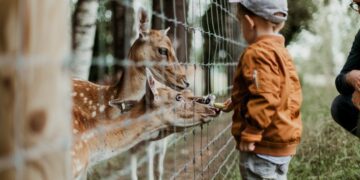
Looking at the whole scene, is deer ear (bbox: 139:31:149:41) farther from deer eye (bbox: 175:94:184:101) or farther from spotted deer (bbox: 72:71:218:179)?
deer eye (bbox: 175:94:184:101)

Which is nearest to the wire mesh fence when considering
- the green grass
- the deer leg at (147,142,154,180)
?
the deer leg at (147,142,154,180)

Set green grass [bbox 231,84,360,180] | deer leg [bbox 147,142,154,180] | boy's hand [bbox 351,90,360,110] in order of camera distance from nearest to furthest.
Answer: boy's hand [bbox 351,90,360,110], deer leg [bbox 147,142,154,180], green grass [bbox 231,84,360,180]

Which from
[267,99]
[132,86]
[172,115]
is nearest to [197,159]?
[172,115]

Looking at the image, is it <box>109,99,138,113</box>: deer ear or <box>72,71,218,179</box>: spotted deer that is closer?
<box>72,71,218,179</box>: spotted deer

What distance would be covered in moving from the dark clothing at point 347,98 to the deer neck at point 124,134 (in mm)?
1296

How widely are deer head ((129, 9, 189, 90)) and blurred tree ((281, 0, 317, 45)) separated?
22.6ft

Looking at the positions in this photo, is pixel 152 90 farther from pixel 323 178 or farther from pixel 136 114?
pixel 323 178

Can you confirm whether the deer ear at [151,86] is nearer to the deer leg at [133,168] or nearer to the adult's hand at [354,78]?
the deer leg at [133,168]

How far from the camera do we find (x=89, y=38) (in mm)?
7988

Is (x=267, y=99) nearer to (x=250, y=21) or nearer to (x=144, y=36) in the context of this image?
(x=250, y=21)

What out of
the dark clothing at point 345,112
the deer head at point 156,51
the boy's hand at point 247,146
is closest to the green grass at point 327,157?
the dark clothing at point 345,112

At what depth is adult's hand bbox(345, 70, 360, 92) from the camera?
4965 millimetres

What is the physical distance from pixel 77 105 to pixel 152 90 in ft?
1.67

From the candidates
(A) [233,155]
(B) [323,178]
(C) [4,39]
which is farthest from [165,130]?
(C) [4,39]
